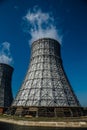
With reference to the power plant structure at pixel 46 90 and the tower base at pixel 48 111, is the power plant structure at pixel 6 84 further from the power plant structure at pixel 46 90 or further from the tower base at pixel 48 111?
the tower base at pixel 48 111

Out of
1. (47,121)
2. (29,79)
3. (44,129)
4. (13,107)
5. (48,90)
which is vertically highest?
(29,79)

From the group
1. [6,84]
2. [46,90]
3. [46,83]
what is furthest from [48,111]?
[6,84]

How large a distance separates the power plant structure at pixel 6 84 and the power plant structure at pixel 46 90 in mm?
19602

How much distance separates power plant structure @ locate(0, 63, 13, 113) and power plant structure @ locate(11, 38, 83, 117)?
19.6 metres

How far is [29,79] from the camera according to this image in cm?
5066

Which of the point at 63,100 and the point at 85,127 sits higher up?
the point at 63,100

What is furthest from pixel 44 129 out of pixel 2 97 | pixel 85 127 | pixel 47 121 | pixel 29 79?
pixel 2 97

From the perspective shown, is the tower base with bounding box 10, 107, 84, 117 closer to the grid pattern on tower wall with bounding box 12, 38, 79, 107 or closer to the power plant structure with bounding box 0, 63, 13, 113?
the grid pattern on tower wall with bounding box 12, 38, 79, 107

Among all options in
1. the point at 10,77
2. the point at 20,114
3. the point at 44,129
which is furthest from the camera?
the point at 10,77

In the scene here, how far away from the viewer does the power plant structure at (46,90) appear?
42250mm

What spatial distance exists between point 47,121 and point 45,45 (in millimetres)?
30052

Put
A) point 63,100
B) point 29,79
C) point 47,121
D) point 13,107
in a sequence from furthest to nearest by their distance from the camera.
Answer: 1. point 29,79
2. point 13,107
3. point 63,100
4. point 47,121

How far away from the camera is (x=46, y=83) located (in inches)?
1866

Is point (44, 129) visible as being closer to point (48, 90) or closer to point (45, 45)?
point (48, 90)
